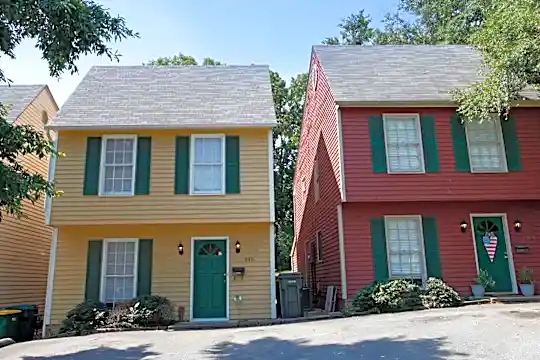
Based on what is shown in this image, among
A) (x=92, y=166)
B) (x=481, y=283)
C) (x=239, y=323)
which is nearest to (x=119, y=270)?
(x=92, y=166)

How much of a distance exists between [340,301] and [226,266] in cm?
307

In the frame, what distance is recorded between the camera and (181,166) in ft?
38.2

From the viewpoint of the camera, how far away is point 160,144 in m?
11.8

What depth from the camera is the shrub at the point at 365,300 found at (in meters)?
10.5

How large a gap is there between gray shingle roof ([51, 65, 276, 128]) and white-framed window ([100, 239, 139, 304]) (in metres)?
3.10

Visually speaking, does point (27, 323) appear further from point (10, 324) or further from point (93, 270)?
point (93, 270)

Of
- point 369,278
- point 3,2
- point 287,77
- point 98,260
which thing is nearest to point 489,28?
point 369,278

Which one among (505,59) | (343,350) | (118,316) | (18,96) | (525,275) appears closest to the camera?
(343,350)

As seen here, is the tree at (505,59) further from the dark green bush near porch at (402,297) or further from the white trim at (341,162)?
the dark green bush near porch at (402,297)

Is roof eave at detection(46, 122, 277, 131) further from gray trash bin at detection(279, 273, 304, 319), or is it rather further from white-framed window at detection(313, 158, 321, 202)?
white-framed window at detection(313, 158, 321, 202)

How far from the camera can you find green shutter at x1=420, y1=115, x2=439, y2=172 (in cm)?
1180

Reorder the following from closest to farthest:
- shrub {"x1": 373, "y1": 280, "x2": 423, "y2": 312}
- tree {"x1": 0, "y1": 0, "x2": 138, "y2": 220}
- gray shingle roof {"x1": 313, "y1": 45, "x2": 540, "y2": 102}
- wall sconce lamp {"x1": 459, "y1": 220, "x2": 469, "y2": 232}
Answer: tree {"x1": 0, "y1": 0, "x2": 138, "y2": 220}
shrub {"x1": 373, "y1": 280, "x2": 423, "y2": 312}
wall sconce lamp {"x1": 459, "y1": 220, "x2": 469, "y2": 232}
gray shingle roof {"x1": 313, "y1": 45, "x2": 540, "y2": 102}

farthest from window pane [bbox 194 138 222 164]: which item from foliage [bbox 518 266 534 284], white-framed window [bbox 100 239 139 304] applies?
foliage [bbox 518 266 534 284]

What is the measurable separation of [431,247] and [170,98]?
27.2 feet
